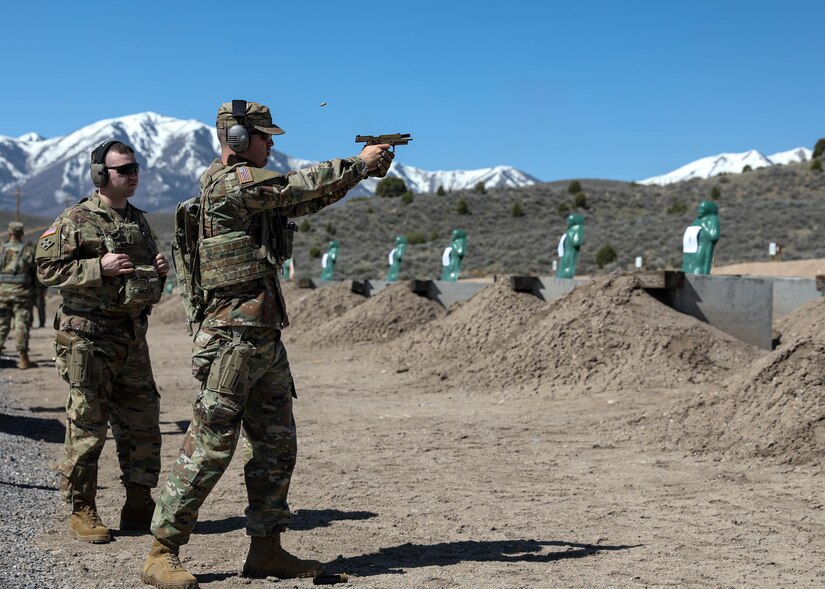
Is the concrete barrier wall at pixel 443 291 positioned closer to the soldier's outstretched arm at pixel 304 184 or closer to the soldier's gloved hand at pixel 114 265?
the soldier's gloved hand at pixel 114 265

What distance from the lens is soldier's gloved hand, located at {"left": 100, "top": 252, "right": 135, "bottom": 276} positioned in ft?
16.5

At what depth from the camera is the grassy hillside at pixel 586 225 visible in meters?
39.2

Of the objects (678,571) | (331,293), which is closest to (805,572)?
(678,571)

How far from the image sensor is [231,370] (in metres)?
4.15

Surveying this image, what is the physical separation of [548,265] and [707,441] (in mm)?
32694

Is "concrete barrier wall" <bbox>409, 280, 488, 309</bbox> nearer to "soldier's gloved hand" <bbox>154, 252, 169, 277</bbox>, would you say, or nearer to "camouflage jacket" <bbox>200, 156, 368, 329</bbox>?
"soldier's gloved hand" <bbox>154, 252, 169, 277</bbox>

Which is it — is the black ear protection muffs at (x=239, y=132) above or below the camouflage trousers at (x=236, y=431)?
above

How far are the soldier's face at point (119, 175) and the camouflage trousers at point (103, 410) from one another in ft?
2.63

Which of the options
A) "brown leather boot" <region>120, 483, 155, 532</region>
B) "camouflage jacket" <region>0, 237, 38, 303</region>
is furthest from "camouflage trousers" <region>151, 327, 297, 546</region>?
"camouflage jacket" <region>0, 237, 38, 303</region>

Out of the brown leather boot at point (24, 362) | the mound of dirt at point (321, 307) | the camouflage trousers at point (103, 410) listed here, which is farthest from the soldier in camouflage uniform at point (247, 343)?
the mound of dirt at point (321, 307)

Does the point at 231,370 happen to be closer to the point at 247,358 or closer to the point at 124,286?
the point at 247,358

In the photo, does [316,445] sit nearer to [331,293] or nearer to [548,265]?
[331,293]

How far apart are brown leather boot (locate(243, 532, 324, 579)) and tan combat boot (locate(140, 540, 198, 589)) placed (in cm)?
32

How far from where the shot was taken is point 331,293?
23.3m
